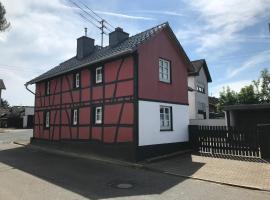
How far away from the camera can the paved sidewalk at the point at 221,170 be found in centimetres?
896

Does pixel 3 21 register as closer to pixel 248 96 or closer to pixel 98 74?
pixel 98 74

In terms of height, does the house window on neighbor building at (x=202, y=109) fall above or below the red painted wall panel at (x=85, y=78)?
below

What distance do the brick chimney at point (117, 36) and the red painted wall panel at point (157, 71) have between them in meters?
3.06

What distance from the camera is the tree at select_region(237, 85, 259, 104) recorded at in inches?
1446

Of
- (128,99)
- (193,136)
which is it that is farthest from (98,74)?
(193,136)

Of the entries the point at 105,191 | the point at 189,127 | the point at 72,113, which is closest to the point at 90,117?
the point at 72,113

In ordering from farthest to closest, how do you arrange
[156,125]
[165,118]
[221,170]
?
[165,118] → [156,125] → [221,170]

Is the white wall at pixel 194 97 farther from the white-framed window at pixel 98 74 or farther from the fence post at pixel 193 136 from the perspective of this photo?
the white-framed window at pixel 98 74

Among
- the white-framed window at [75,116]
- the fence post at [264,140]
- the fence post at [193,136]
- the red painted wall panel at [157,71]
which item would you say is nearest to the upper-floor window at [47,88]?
the white-framed window at [75,116]

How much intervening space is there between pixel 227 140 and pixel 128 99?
5538mm

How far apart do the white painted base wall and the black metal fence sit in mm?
851

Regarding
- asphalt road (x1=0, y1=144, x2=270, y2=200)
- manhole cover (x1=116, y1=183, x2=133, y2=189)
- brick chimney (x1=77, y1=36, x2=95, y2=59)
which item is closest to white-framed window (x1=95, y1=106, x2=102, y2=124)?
asphalt road (x1=0, y1=144, x2=270, y2=200)

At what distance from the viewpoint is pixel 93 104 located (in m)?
15.5

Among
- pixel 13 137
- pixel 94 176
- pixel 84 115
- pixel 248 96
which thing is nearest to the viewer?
pixel 94 176
